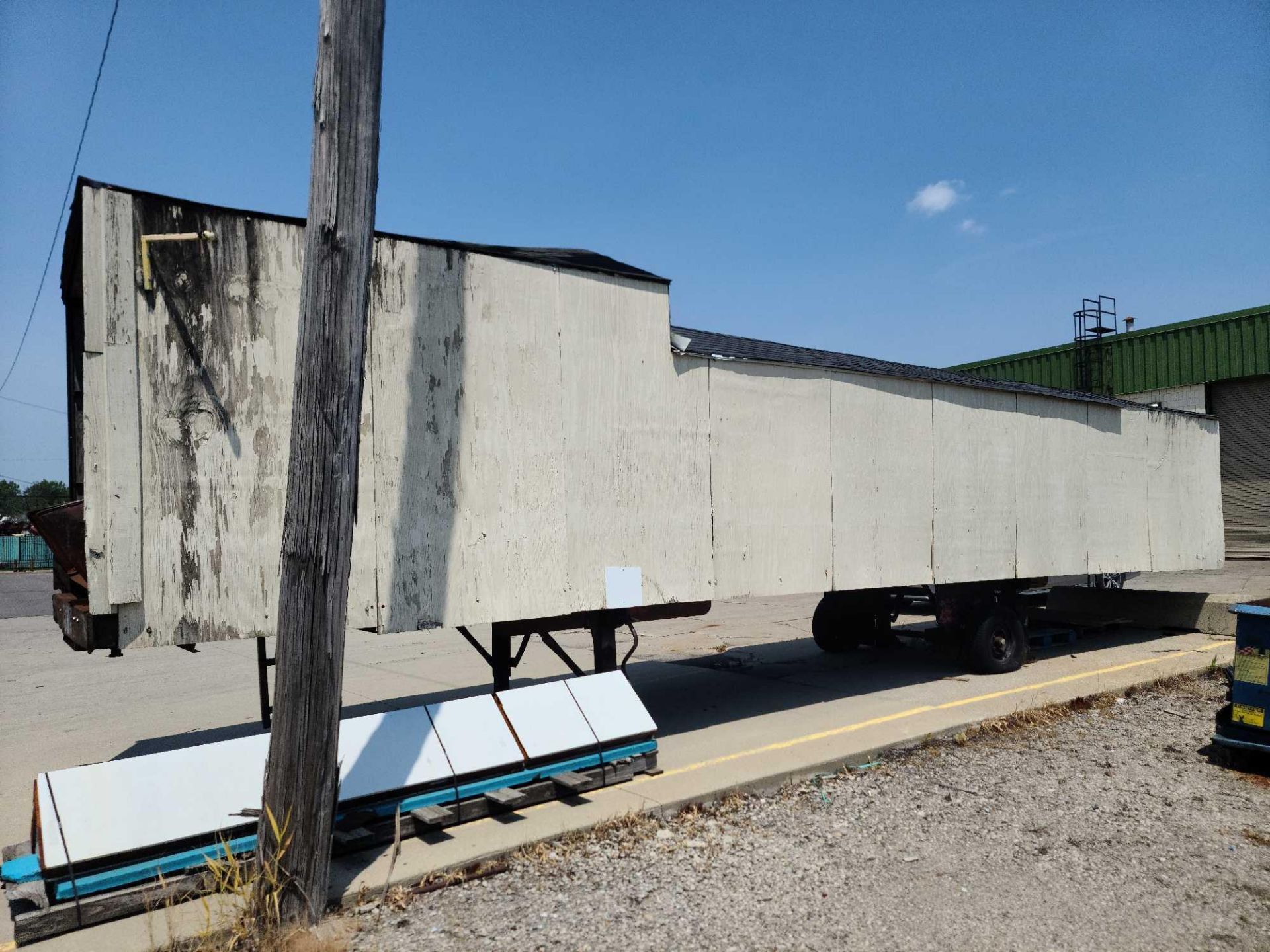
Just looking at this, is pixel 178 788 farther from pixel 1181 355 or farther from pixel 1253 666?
pixel 1181 355

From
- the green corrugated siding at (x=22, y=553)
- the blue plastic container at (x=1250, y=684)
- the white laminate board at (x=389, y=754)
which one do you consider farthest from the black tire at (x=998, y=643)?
the green corrugated siding at (x=22, y=553)

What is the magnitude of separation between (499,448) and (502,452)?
0.04 meters

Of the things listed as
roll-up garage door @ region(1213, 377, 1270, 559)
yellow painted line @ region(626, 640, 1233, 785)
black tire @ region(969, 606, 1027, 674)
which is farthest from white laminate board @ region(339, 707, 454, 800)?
roll-up garage door @ region(1213, 377, 1270, 559)

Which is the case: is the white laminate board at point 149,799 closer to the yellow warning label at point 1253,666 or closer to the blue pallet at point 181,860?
the blue pallet at point 181,860

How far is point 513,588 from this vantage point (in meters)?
6.21

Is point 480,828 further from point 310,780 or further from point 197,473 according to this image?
point 197,473

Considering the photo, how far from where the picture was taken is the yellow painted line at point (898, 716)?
643cm

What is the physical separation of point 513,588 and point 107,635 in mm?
2434

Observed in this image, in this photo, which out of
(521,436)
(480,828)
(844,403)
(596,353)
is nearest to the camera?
(480,828)

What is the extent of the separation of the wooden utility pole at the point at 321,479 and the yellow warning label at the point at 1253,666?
6.12 m

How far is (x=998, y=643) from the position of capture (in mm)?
10102

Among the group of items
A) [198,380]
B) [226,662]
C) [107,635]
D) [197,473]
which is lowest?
[226,662]

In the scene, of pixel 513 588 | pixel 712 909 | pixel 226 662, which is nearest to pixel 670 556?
pixel 513 588

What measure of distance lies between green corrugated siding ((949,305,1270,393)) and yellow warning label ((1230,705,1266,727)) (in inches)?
491
